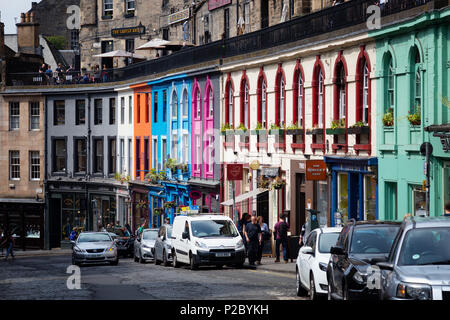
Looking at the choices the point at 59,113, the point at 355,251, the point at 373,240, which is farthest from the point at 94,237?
the point at 59,113

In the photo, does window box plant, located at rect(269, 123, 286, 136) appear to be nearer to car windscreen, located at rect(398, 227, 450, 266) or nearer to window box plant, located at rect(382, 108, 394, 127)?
window box plant, located at rect(382, 108, 394, 127)

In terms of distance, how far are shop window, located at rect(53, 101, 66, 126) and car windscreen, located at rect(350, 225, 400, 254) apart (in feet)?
174

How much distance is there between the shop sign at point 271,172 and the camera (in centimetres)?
4012

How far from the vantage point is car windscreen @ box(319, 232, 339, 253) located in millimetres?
20253

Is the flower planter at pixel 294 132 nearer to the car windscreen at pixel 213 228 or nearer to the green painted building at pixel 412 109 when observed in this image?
the green painted building at pixel 412 109

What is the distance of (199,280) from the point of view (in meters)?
26.0

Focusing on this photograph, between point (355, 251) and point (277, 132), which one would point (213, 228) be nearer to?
point (277, 132)

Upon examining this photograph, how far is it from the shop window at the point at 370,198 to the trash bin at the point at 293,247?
112 inches

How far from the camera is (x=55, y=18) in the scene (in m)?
107

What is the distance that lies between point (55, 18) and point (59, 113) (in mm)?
40110

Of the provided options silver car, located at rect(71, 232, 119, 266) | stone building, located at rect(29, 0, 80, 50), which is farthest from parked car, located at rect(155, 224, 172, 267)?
stone building, located at rect(29, 0, 80, 50)
